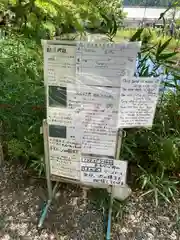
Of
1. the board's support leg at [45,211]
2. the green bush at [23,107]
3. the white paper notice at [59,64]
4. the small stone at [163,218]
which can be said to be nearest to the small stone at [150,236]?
the small stone at [163,218]

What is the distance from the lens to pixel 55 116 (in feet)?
5.35

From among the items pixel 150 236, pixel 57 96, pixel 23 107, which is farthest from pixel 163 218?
pixel 23 107

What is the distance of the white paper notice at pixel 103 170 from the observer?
1.66 m

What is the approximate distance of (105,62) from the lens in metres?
1.42

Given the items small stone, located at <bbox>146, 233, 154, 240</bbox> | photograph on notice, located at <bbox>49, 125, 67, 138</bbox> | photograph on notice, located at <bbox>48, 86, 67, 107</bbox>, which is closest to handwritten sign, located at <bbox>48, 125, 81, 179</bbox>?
photograph on notice, located at <bbox>49, 125, 67, 138</bbox>

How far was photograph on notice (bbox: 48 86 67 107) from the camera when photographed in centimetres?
155

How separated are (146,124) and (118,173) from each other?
369 millimetres

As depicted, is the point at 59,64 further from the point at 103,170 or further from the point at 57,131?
the point at 103,170

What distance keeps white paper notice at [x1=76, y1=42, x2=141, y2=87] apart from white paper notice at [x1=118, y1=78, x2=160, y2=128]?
0.22 ft

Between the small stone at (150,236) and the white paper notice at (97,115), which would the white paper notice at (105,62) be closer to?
the white paper notice at (97,115)

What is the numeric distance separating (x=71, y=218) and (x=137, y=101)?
37.9 inches

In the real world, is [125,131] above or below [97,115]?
below

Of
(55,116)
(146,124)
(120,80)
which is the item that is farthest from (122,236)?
(120,80)

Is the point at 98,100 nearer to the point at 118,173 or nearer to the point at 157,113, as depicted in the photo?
the point at 118,173
